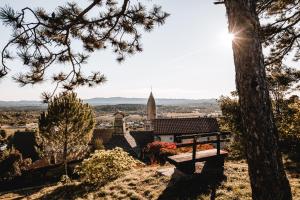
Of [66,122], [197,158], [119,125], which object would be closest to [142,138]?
[119,125]

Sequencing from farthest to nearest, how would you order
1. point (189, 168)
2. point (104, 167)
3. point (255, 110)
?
1. point (104, 167)
2. point (189, 168)
3. point (255, 110)

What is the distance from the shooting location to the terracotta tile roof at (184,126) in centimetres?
4744

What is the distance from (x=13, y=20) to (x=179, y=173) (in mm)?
5934

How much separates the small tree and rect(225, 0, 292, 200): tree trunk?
19933 mm

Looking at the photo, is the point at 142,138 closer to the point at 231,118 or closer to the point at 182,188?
the point at 231,118

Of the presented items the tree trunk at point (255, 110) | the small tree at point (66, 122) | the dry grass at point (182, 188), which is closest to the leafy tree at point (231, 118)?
the dry grass at point (182, 188)

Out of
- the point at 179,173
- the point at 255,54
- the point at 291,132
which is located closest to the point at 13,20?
the point at 255,54

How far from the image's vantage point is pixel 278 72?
32.3 feet

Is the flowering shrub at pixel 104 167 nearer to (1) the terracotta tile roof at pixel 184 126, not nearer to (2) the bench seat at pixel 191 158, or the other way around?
(2) the bench seat at pixel 191 158

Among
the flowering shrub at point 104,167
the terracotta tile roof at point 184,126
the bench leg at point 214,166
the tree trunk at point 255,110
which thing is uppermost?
the tree trunk at point 255,110

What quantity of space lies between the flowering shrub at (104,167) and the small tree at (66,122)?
11588 millimetres

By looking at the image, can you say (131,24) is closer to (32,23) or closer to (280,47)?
(32,23)

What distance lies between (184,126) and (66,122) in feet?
92.6

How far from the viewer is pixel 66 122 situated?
23891mm
